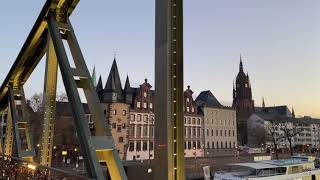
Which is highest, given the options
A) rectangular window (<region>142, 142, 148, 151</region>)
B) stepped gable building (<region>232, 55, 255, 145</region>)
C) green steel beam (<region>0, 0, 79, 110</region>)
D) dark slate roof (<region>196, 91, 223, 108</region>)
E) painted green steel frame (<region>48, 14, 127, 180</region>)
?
stepped gable building (<region>232, 55, 255, 145</region>)

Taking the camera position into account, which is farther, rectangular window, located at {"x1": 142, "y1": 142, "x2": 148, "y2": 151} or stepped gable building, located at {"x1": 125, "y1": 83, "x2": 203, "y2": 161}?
rectangular window, located at {"x1": 142, "y1": 142, "x2": 148, "y2": 151}

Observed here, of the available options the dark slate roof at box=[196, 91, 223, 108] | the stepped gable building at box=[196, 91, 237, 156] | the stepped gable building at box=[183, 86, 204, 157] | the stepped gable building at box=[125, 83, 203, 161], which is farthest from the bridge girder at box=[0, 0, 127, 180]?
the dark slate roof at box=[196, 91, 223, 108]

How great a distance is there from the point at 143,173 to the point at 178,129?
21.7 metres

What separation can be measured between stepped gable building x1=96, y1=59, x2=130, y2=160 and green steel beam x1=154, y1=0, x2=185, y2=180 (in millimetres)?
50194

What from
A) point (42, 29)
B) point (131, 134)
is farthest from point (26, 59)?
point (131, 134)

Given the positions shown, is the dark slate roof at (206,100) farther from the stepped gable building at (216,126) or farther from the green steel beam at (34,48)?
the green steel beam at (34,48)

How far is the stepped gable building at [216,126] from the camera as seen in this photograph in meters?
70.4

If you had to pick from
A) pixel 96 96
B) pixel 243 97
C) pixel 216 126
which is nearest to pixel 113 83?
pixel 216 126

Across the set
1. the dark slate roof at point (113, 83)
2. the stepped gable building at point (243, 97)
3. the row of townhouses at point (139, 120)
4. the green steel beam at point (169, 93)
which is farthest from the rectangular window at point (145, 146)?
the stepped gable building at point (243, 97)

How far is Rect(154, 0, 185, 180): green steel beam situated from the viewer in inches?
161

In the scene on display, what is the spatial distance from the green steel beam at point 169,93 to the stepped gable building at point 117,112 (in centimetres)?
5019

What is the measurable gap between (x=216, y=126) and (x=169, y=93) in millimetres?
70251

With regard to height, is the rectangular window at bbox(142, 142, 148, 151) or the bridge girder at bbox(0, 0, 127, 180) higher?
the bridge girder at bbox(0, 0, 127, 180)

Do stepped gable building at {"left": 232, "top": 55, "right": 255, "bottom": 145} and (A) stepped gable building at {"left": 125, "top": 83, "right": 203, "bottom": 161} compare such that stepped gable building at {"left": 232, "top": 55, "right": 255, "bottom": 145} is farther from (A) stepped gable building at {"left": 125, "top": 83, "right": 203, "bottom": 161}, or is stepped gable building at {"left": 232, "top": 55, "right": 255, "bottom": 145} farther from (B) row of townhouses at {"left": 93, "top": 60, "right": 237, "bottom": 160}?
(A) stepped gable building at {"left": 125, "top": 83, "right": 203, "bottom": 161}
